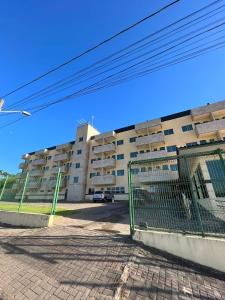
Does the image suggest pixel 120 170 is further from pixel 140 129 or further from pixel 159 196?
pixel 159 196

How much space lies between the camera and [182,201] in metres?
5.20

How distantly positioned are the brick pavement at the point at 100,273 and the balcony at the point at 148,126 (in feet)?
98.8

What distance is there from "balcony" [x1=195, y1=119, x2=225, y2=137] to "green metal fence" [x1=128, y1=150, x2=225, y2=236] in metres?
25.2

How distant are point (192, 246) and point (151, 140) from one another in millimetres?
28769

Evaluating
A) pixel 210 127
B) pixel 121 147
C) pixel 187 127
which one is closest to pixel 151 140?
pixel 187 127

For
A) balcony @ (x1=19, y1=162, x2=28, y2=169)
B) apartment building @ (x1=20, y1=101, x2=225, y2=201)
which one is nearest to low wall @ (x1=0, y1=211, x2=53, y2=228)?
apartment building @ (x1=20, y1=101, x2=225, y2=201)

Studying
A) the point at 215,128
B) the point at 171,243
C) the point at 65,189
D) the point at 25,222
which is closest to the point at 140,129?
the point at 215,128

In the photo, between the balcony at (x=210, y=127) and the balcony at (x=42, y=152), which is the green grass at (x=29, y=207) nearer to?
the balcony at (x=210, y=127)

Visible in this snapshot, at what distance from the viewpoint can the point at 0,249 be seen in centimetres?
580

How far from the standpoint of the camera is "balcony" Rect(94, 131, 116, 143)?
126ft

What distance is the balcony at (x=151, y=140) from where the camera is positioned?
105 feet

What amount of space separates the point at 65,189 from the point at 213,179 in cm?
3983

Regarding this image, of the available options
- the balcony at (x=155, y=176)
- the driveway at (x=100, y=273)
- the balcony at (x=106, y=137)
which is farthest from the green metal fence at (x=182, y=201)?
the balcony at (x=106, y=137)

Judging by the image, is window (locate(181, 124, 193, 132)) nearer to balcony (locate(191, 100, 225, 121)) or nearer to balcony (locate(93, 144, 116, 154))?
balcony (locate(191, 100, 225, 121))
